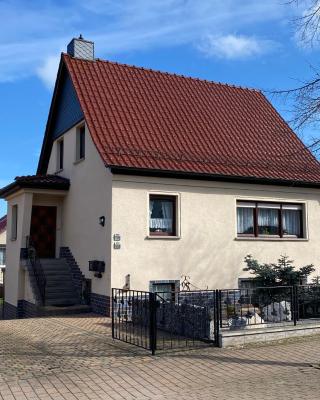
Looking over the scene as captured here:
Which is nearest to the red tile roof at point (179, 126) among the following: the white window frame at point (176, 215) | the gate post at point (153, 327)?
the white window frame at point (176, 215)

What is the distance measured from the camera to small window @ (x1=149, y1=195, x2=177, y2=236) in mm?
→ 15578

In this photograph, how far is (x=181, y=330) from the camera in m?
10.8

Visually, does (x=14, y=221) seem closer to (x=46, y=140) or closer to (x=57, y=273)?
(x=57, y=273)

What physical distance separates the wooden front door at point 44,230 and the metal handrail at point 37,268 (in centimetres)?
83

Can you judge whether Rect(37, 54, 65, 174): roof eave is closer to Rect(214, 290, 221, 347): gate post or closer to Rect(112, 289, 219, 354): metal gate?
Rect(112, 289, 219, 354): metal gate

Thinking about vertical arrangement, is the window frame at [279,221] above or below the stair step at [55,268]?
above

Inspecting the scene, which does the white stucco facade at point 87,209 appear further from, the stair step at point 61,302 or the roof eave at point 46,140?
the roof eave at point 46,140

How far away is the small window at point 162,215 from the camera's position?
A: 15.6 m

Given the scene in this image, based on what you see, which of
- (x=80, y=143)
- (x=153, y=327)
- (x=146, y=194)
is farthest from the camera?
(x=80, y=143)

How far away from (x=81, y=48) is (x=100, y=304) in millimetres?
9806

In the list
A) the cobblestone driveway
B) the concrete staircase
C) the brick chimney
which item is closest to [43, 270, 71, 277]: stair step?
the concrete staircase

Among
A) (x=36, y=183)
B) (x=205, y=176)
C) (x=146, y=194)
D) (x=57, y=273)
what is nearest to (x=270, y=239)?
(x=205, y=176)

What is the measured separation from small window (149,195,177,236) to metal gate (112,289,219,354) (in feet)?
12.6

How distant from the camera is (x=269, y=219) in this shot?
1775 cm
